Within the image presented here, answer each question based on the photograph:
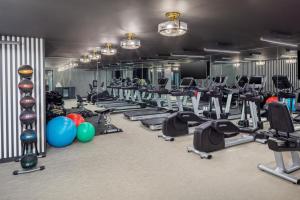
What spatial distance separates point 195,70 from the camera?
35.6 feet

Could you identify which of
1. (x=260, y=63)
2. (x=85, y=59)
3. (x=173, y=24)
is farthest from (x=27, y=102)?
(x=260, y=63)

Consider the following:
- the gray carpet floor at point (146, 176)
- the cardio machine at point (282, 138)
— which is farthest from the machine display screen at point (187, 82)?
the cardio machine at point (282, 138)

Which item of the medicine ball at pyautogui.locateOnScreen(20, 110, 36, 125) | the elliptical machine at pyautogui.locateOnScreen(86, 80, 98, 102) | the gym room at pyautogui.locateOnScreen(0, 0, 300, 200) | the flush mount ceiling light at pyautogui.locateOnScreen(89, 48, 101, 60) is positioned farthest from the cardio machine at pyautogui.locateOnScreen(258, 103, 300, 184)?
the elliptical machine at pyautogui.locateOnScreen(86, 80, 98, 102)

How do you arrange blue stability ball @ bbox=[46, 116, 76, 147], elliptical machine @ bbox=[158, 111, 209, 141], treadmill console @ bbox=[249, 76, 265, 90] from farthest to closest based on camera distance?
treadmill console @ bbox=[249, 76, 265, 90] → elliptical machine @ bbox=[158, 111, 209, 141] → blue stability ball @ bbox=[46, 116, 76, 147]

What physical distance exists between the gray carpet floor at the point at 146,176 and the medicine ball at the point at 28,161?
0.63 ft

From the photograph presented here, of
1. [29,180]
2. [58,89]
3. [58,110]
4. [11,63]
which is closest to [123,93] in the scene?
[58,89]

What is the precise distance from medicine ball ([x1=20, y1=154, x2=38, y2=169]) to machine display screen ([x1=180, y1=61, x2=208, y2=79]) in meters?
8.05

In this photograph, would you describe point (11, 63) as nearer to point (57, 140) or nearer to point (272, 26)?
point (57, 140)

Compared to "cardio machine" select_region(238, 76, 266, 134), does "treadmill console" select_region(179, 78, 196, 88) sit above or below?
above

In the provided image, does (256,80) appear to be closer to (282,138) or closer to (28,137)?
(282,138)

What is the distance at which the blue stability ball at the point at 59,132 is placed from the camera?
4.85 metres

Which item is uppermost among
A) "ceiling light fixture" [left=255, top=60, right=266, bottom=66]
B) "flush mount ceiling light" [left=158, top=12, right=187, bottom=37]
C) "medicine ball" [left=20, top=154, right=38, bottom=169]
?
"ceiling light fixture" [left=255, top=60, right=266, bottom=66]

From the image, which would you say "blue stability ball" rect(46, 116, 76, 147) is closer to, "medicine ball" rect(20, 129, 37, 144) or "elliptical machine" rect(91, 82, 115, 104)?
"medicine ball" rect(20, 129, 37, 144)

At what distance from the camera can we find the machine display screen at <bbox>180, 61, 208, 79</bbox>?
10.5m
